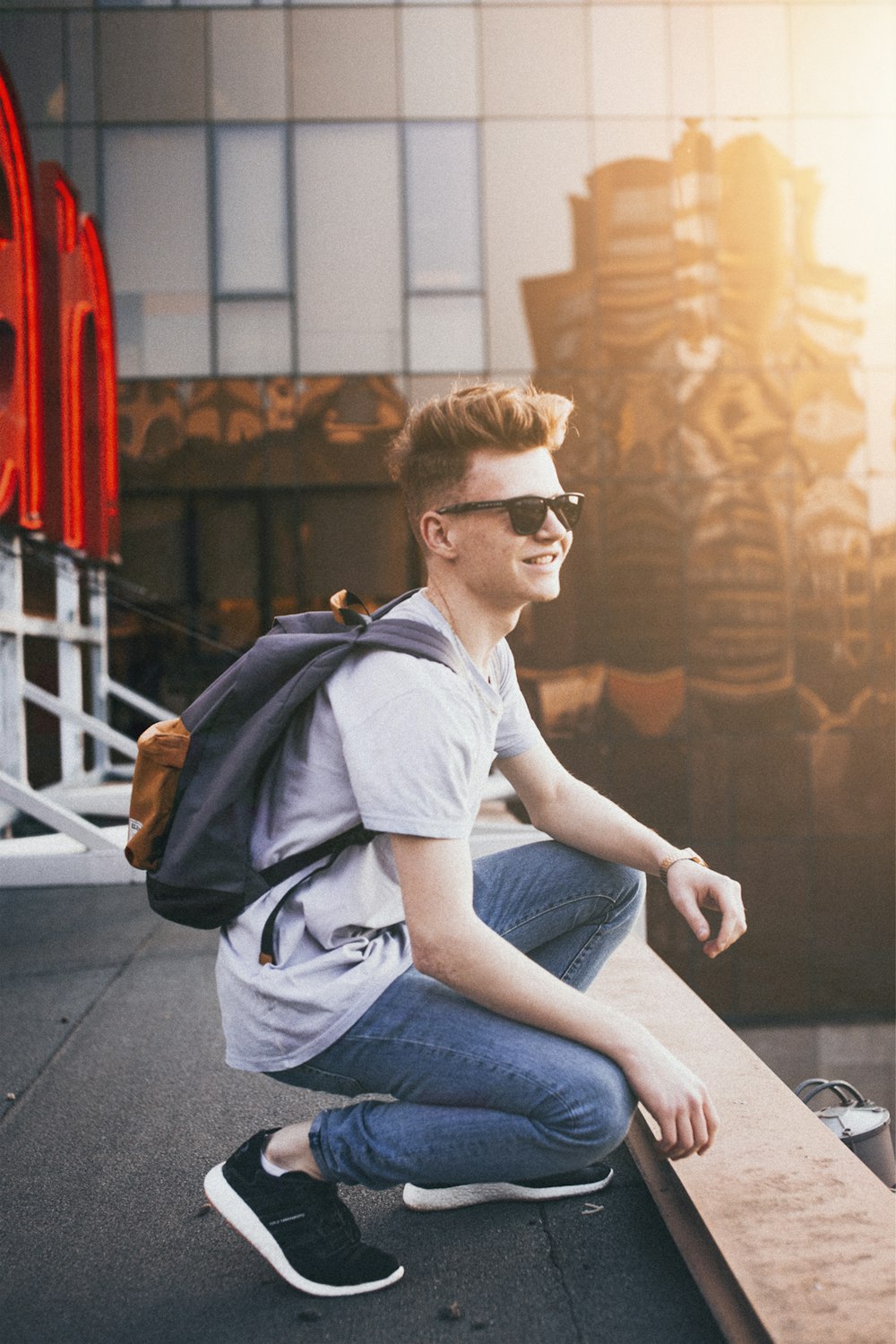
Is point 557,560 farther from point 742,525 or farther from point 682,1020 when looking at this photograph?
point 742,525

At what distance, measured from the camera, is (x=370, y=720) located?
1.83 m

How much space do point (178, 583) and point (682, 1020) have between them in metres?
8.94

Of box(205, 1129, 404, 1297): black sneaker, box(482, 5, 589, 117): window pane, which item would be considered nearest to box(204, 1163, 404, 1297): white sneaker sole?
box(205, 1129, 404, 1297): black sneaker

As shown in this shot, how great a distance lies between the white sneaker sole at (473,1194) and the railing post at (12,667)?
15.1 ft

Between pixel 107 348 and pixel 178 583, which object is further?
pixel 178 583

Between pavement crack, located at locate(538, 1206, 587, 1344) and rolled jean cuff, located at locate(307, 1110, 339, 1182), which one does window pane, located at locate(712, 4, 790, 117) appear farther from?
rolled jean cuff, located at locate(307, 1110, 339, 1182)

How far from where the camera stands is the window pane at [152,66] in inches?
441

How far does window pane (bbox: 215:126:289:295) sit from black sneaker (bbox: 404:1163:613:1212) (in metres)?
10.3

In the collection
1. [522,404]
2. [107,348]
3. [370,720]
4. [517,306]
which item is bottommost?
[370,720]

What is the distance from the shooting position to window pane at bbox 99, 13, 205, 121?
1121cm

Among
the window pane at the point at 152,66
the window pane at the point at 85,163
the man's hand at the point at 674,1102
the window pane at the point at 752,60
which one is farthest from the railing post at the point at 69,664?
the window pane at the point at 752,60

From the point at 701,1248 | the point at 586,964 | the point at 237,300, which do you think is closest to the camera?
the point at 701,1248

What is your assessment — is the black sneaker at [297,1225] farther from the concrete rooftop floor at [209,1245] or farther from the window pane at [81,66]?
the window pane at [81,66]

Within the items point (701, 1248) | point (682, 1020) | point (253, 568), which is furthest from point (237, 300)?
point (701, 1248)
